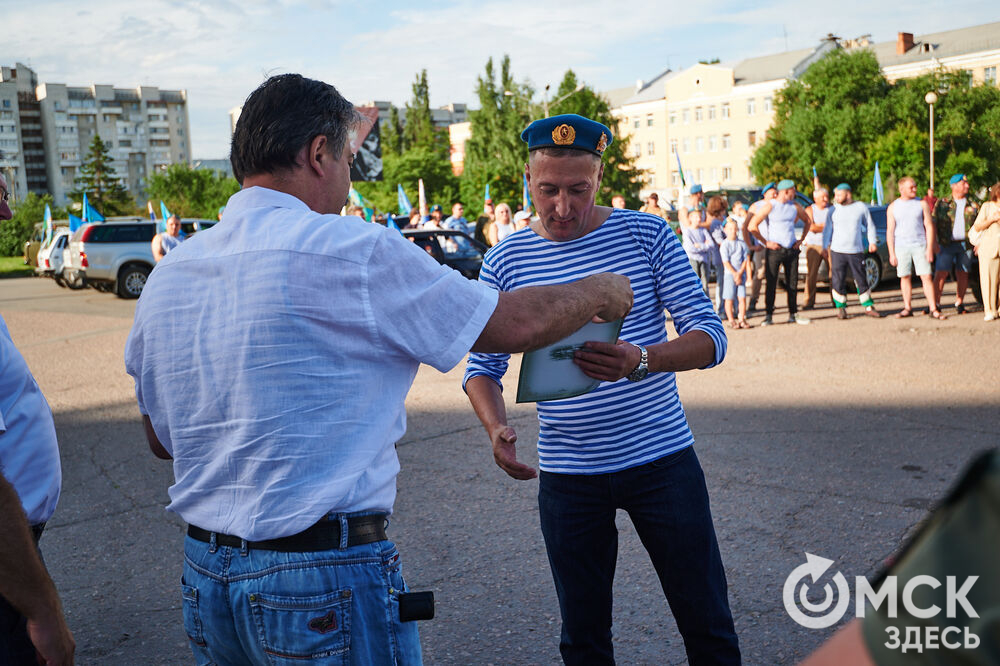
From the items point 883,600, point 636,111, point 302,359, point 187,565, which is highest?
point 636,111

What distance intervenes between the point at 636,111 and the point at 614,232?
322 ft

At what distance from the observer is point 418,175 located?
75.2 metres

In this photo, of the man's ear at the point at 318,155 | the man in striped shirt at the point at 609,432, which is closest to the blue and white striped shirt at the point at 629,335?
the man in striped shirt at the point at 609,432

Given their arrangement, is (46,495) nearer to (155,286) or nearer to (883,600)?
(155,286)

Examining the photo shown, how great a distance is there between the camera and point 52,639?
1.93 meters

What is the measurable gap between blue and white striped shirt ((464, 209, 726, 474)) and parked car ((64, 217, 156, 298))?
2149 centimetres

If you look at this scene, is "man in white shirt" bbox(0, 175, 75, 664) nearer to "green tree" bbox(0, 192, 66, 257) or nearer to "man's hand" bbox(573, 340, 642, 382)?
"man's hand" bbox(573, 340, 642, 382)

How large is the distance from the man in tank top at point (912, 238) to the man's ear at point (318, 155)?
11193 mm

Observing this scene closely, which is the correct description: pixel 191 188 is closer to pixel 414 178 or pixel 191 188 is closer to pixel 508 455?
pixel 414 178

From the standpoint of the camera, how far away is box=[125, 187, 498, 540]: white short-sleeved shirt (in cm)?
166

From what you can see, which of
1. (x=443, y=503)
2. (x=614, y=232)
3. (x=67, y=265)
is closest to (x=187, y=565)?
(x=614, y=232)

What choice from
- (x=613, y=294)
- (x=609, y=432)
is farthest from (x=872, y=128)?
(x=613, y=294)

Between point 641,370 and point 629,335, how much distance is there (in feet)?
0.79

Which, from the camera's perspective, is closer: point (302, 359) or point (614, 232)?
point (302, 359)
